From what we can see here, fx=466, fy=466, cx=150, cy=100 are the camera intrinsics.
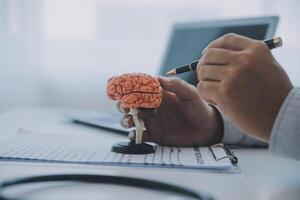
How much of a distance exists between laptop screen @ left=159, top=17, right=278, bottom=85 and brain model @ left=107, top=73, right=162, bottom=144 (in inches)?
12.3

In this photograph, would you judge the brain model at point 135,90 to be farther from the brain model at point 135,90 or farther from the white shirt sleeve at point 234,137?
the white shirt sleeve at point 234,137

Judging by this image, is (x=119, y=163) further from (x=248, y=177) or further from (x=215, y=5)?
(x=215, y=5)

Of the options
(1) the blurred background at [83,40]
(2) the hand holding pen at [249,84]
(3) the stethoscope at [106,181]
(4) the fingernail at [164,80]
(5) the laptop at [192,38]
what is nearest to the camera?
(3) the stethoscope at [106,181]

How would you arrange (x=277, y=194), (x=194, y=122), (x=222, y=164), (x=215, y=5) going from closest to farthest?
1. (x=277, y=194)
2. (x=222, y=164)
3. (x=194, y=122)
4. (x=215, y=5)

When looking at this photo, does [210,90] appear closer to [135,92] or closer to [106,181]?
[135,92]

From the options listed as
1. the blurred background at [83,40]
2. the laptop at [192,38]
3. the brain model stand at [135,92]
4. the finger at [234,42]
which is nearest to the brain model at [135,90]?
the brain model stand at [135,92]

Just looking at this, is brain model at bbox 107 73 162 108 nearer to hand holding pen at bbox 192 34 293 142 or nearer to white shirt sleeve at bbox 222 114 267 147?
hand holding pen at bbox 192 34 293 142

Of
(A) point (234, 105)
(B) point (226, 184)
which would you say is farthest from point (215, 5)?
(B) point (226, 184)

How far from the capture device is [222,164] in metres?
0.62

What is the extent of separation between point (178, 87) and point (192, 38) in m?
0.54

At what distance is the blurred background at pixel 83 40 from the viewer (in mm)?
1596

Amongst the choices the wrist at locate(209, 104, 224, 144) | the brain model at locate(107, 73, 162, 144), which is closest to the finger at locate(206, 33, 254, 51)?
the brain model at locate(107, 73, 162, 144)

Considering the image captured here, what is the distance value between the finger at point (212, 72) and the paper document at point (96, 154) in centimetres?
11

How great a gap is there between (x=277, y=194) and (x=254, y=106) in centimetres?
15
